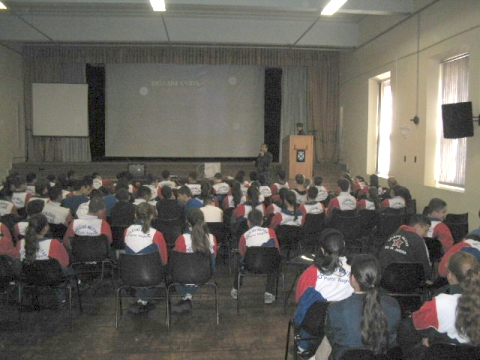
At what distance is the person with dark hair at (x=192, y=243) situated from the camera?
14.4 feet

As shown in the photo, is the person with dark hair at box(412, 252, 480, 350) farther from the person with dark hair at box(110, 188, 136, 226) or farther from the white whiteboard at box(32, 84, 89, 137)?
the white whiteboard at box(32, 84, 89, 137)

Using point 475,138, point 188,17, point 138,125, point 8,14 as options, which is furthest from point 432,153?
point 8,14

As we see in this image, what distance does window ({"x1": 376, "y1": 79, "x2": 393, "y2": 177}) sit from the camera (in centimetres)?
1163

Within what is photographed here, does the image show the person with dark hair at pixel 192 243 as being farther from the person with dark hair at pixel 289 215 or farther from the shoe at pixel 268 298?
the person with dark hair at pixel 289 215

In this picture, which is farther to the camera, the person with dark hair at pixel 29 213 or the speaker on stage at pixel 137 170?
the speaker on stage at pixel 137 170

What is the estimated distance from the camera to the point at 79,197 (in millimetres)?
6617

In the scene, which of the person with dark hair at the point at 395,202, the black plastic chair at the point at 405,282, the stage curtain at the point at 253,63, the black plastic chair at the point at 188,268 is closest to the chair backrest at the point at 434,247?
the black plastic chair at the point at 405,282

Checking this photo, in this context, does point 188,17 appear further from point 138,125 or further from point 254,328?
point 254,328

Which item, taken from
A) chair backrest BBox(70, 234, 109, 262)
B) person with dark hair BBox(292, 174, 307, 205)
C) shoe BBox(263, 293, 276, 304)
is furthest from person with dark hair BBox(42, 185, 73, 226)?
person with dark hair BBox(292, 174, 307, 205)

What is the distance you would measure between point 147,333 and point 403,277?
2.29m

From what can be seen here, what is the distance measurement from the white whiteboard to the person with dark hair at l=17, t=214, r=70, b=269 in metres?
10.4

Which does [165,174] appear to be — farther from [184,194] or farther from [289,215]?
[289,215]

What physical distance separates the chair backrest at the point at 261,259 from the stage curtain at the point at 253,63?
10.3m

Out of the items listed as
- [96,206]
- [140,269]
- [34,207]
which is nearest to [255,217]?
[140,269]
